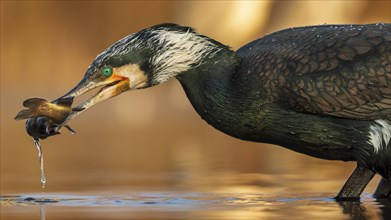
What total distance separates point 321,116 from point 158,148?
6.02 metres

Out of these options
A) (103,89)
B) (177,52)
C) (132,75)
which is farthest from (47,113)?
(177,52)

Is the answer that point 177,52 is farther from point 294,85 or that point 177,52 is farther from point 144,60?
point 294,85

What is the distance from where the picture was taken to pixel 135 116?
23609 mm

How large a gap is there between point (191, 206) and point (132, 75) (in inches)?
39.4

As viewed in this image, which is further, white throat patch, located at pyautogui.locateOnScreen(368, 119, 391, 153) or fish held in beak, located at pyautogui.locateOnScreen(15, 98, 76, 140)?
fish held in beak, located at pyautogui.locateOnScreen(15, 98, 76, 140)

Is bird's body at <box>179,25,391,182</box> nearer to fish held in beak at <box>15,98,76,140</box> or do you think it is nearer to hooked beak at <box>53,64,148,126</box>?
hooked beak at <box>53,64,148,126</box>

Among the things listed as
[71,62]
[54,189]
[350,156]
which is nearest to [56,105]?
[54,189]

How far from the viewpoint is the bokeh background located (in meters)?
12.4

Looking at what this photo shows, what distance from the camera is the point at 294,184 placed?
1178 cm

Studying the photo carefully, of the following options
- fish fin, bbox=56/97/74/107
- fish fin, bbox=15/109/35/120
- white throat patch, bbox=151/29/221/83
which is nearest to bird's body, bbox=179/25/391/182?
white throat patch, bbox=151/29/221/83

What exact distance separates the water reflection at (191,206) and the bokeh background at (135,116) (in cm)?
65

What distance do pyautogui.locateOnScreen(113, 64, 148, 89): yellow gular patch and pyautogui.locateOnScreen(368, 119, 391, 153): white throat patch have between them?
5.20 ft

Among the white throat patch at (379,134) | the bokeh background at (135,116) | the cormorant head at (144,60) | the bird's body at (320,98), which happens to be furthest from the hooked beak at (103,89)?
the white throat patch at (379,134)

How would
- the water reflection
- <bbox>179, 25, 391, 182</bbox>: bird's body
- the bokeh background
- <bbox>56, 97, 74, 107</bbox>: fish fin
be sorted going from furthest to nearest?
the bokeh background < <bbox>56, 97, 74, 107</bbox>: fish fin < <bbox>179, 25, 391, 182</bbox>: bird's body < the water reflection
